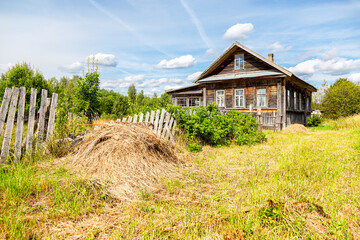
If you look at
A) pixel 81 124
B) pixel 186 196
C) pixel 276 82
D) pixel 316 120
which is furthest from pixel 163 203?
pixel 316 120

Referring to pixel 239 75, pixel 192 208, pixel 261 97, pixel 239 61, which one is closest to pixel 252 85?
pixel 261 97

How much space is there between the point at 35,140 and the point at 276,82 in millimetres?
14119

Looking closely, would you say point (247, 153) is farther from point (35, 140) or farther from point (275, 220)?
point (35, 140)

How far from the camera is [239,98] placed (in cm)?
1616

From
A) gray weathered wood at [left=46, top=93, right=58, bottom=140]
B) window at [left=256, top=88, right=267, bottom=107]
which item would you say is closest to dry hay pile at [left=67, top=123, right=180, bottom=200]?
gray weathered wood at [left=46, top=93, right=58, bottom=140]

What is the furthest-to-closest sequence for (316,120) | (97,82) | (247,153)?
1. (316,120)
2. (97,82)
3. (247,153)

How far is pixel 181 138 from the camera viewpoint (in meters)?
6.54

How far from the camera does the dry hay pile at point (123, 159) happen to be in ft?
11.2

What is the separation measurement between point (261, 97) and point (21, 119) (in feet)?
46.8

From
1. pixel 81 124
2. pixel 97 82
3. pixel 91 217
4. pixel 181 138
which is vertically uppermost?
pixel 97 82

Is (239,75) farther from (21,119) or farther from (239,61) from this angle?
(21,119)

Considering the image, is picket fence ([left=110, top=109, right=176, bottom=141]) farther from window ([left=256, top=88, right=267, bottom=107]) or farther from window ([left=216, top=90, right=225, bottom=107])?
window ([left=216, top=90, right=225, bottom=107])

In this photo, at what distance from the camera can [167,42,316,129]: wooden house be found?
14109mm

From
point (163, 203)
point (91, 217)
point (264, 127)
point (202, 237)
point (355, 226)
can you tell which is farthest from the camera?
point (264, 127)
